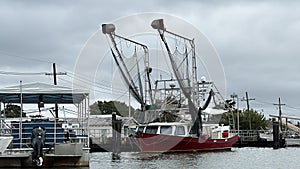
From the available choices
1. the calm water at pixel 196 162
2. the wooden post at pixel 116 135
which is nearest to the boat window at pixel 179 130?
the wooden post at pixel 116 135

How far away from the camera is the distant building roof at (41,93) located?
2742 centimetres

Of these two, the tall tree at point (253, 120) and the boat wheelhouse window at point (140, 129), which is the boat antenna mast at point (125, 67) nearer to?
the boat wheelhouse window at point (140, 129)

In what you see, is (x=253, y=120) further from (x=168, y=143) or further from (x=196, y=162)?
(x=196, y=162)

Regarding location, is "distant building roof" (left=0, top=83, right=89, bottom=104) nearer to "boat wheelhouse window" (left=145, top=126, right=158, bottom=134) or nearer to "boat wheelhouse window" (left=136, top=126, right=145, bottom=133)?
"boat wheelhouse window" (left=145, top=126, right=158, bottom=134)

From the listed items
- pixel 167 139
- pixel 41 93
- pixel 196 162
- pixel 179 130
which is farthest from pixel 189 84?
pixel 41 93

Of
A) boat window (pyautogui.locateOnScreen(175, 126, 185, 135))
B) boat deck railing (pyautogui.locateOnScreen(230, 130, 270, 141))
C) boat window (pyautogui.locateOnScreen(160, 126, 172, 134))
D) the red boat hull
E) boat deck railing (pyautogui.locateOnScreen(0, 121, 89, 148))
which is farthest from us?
boat deck railing (pyautogui.locateOnScreen(230, 130, 270, 141))

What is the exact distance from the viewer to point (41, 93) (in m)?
27.3

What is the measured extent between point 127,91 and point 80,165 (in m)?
23.9

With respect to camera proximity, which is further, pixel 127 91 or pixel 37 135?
pixel 127 91

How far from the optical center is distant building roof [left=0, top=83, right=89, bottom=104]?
2742 centimetres

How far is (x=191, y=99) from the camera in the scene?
5275cm

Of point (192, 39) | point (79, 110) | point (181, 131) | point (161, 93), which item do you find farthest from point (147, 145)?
point (79, 110)

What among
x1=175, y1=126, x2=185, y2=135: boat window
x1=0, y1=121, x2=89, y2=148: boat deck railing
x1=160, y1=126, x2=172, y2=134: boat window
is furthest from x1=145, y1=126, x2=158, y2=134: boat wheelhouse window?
x1=0, y1=121, x2=89, y2=148: boat deck railing

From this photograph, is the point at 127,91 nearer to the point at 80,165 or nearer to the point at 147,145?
the point at 147,145
